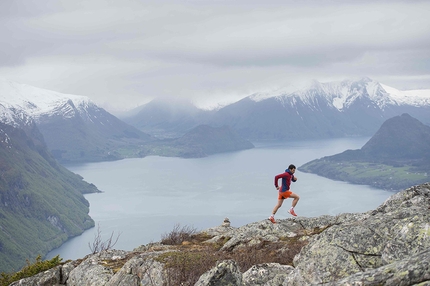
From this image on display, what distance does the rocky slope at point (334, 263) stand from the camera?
8094 mm

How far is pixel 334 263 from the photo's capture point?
36.6 feet

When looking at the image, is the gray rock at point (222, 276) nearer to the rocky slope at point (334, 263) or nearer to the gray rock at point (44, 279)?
the rocky slope at point (334, 263)

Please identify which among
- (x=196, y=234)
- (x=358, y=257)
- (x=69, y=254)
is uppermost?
(x=358, y=257)

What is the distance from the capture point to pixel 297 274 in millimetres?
11086

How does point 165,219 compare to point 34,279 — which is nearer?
point 34,279

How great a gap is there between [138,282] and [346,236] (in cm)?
666

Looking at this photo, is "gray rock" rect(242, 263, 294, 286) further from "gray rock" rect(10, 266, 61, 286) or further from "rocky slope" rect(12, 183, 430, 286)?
"gray rock" rect(10, 266, 61, 286)

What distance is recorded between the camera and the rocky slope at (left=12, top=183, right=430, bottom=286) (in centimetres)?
809

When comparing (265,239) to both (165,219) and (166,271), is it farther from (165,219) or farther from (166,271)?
(165,219)

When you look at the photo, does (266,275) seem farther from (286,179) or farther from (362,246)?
(286,179)

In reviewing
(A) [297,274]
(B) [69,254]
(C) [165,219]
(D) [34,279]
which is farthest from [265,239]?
(C) [165,219]

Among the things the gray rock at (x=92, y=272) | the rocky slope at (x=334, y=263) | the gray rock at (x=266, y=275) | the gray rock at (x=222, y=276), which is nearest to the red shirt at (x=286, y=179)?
the rocky slope at (x=334, y=263)

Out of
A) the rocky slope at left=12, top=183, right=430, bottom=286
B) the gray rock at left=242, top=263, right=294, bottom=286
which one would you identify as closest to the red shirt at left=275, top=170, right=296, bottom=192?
the rocky slope at left=12, top=183, right=430, bottom=286

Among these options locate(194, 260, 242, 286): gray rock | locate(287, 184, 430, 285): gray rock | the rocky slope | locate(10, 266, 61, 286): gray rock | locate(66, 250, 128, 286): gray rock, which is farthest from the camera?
locate(10, 266, 61, 286): gray rock
